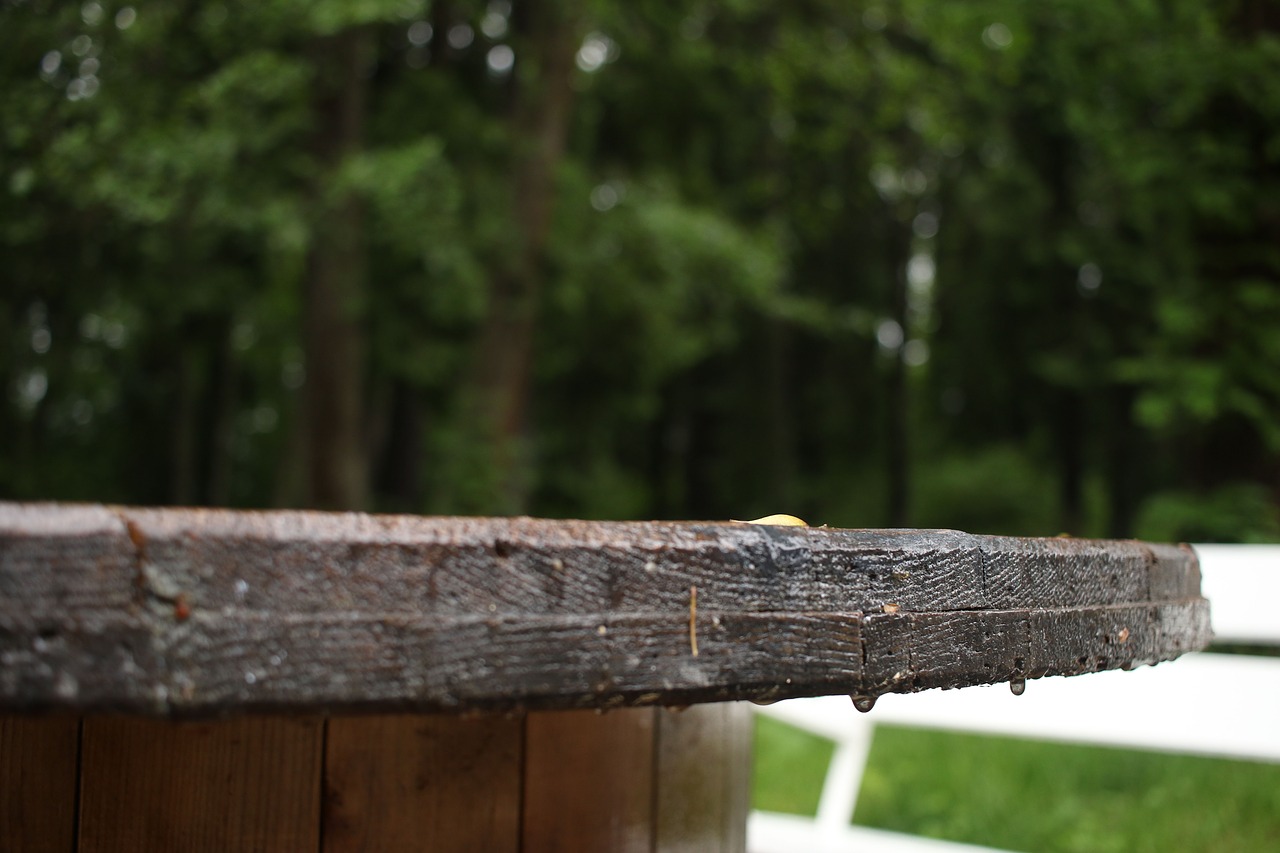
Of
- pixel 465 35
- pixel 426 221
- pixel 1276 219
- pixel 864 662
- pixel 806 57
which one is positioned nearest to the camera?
pixel 864 662

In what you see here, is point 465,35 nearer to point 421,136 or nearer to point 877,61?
point 421,136

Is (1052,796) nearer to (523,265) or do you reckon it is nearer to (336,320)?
(336,320)

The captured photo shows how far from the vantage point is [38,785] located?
0.89 meters

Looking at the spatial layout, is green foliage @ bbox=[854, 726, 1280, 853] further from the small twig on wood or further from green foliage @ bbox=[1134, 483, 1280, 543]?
the small twig on wood

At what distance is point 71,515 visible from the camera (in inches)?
22.9

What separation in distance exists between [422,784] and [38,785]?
0.97ft

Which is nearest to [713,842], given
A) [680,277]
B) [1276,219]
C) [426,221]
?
[1276,219]

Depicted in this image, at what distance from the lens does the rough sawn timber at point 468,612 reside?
581 mm

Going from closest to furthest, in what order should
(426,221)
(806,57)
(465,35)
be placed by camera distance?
(426,221), (806,57), (465,35)

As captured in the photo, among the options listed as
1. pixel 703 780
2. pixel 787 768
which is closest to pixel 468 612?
pixel 703 780

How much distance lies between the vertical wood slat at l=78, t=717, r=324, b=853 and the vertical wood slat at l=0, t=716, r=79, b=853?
12 millimetres

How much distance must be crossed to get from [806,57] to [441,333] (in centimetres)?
394

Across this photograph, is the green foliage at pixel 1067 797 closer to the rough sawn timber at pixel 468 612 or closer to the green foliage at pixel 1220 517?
the green foliage at pixel 1220 517

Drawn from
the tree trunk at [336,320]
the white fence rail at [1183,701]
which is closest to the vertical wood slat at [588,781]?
the white fence rail at [1183,701]
